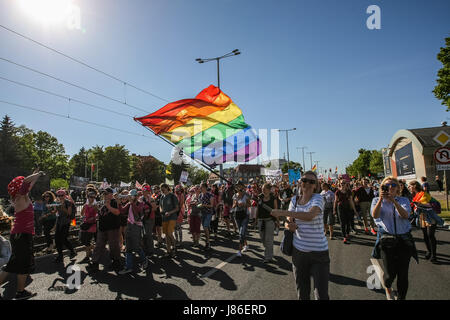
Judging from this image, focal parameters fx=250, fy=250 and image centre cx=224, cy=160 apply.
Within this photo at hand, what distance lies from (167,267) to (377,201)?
15.4 feet

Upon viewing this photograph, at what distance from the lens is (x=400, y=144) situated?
4328cm

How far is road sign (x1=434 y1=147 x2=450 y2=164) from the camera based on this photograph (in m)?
8.34

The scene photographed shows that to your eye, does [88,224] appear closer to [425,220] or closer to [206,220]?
[206,220]

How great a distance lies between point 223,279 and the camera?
5012 mm

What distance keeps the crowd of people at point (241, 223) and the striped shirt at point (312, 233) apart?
0.04 ft

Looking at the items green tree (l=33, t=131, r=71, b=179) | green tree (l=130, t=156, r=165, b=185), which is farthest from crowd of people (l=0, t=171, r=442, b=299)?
green tree (l=130, t=156, r=165, b=185)

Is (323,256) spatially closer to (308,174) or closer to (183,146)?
(308,174)

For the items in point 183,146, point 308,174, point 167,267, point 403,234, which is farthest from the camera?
point 183,146

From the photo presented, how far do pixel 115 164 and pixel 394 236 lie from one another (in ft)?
227

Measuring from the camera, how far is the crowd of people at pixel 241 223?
2.93 meters

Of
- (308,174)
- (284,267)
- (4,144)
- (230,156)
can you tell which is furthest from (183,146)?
(4,144)

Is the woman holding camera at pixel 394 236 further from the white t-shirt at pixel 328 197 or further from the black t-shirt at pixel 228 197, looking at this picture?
the black t-shirt at pixel 228 197

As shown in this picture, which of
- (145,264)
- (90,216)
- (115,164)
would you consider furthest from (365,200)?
(115,164)

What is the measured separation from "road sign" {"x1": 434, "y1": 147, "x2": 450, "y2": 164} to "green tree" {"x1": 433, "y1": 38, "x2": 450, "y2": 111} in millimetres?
8764
